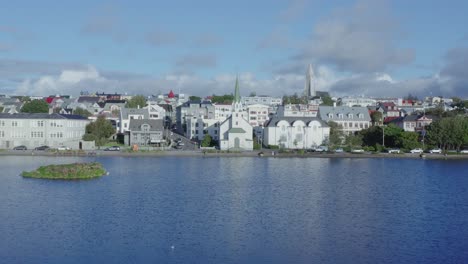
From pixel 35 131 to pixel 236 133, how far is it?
20945 mm

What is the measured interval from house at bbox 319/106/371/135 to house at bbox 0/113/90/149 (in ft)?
99.5

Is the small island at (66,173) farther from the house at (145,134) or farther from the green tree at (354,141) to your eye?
the green tree at (354,141)

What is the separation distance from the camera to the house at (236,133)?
59031 mm

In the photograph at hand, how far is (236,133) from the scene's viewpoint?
194 feet

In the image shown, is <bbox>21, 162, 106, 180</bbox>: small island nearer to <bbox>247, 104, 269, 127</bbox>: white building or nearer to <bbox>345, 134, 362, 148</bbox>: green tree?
<bbox>345, 134, 362, 148</bbox>: green tree

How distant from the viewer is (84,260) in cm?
1744

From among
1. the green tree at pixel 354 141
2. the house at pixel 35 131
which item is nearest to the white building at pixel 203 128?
the house at pixel 35 131

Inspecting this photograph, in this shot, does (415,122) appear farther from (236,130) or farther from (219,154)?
(219,154)

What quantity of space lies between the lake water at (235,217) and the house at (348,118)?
30.8 meters

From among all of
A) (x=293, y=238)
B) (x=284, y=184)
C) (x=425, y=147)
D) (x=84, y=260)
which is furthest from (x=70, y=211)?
(x=425, y=147)

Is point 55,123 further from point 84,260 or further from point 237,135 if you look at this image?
point 84,260

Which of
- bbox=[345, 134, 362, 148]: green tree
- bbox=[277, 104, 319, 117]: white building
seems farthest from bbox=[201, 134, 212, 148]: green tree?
bbox=[277, 104, 319, 117]: white building

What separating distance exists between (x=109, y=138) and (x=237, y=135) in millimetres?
17512

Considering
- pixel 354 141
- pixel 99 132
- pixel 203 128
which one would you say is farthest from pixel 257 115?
pixel 99 132
